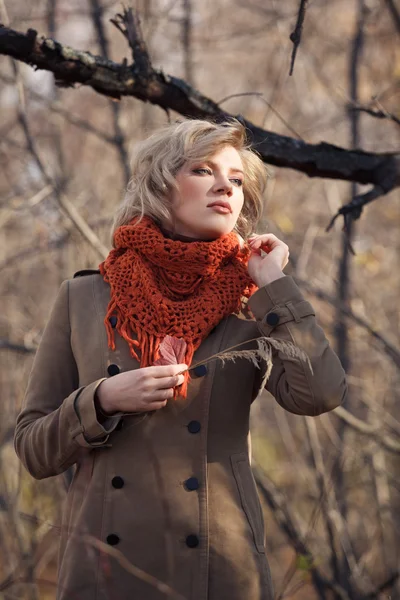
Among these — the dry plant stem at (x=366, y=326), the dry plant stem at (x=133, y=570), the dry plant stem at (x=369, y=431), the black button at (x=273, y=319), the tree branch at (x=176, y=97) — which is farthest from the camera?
the dry plant stem at (x=369, y=431)

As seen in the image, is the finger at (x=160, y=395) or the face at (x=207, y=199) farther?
the face at (x=207, y=199)

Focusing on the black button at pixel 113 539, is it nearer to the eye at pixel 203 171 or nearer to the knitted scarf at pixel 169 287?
the knitted scarf at pixel 169 287

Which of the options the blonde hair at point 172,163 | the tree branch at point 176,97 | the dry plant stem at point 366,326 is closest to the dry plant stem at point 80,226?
the dry plant stem at point 366,326

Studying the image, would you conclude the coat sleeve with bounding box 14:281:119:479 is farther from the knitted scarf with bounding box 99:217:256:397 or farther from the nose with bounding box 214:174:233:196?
the nose with bounding box 214:174:233:196

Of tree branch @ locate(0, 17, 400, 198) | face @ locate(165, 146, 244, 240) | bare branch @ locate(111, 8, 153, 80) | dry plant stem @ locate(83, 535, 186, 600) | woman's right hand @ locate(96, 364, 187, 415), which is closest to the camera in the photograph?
dry plant stem @ locate(83, 535, 186, 600)

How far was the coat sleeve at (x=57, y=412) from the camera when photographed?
6.26 feet

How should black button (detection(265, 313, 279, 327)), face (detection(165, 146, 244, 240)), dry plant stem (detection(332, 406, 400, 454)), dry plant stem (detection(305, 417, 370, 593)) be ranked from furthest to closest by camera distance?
dry plant stem (detection(332, 406, 400, 454)) → dry plant stem (detection(305, 417, 370, 593)) → face (detection(165, 146, 244, 240)) → black button (detection(265, 313, 279, 327))

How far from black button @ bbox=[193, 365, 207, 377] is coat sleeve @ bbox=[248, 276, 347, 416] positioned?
179mm

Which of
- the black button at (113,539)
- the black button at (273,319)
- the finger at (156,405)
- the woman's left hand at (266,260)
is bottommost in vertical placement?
the black button at (113,539)

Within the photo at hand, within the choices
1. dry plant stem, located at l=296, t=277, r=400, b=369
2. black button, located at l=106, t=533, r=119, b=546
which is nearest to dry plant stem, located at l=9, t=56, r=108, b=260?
dry plant stem, located at l=296, t=277, r=400, b=369

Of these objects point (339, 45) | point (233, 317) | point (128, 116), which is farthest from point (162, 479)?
point (339, 45)

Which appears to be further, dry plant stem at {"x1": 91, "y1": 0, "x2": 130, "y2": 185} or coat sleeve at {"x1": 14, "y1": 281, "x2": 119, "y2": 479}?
dry plant stem at {"x1": 91, "y1": 0, "x2": 130, "y2": 185}

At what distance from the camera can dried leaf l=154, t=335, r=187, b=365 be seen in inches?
76.7

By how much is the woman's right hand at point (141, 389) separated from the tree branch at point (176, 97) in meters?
0.91
